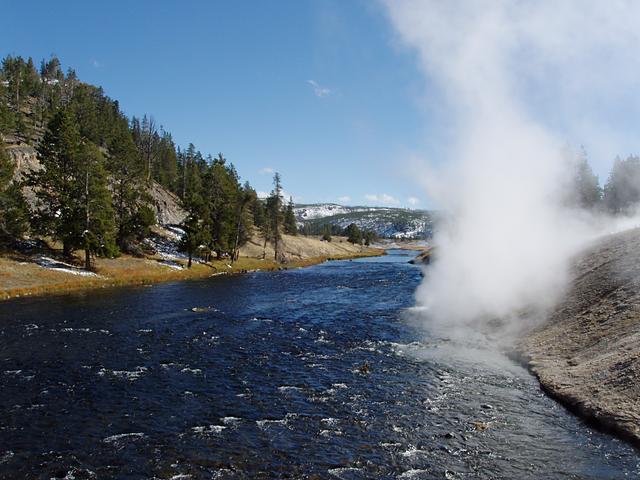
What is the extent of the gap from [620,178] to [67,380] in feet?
381

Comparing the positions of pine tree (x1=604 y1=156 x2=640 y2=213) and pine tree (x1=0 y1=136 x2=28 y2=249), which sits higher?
pine tree (x1=604 y1=156 x2=640 y2=213)

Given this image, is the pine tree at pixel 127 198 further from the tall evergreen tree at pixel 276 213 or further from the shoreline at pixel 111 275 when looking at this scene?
the tall evergreen tree at pixel 276 213

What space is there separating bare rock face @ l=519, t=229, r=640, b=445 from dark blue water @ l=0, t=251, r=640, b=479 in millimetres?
994

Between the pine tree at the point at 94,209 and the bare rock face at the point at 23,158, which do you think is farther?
the bare rock face at the point at 23,158

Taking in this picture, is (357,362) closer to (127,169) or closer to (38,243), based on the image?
(38,243)

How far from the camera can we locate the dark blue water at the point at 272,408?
43.1ft

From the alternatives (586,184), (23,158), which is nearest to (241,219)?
(23,158)

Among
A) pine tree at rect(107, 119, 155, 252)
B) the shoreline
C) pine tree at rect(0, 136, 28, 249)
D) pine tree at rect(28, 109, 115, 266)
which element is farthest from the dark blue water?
pine tree at rect(107, 119, 155, 252)

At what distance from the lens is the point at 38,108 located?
15562cm

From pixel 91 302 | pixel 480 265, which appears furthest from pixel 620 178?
pixel 91 302

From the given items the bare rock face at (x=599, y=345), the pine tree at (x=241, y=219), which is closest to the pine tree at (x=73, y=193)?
the pine tree at (x=241, y=219)

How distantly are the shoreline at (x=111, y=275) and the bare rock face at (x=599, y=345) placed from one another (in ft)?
153

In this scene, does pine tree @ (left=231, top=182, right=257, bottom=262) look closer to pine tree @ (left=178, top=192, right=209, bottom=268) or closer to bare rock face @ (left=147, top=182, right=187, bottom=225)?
pine tree @ (left=178, top=192, right=209, bottom=268)

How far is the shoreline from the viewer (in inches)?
1866
